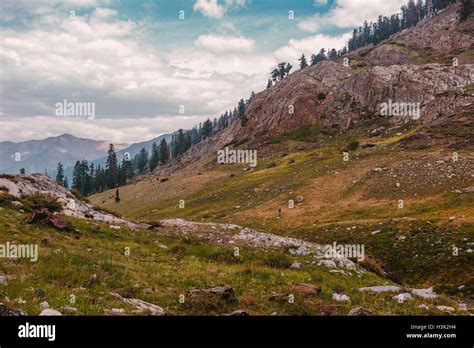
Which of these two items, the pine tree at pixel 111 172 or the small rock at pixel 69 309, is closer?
the small rock at pixel 69 309

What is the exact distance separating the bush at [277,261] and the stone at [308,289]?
5.55 meters

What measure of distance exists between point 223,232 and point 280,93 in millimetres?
122517

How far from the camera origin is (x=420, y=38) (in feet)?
593

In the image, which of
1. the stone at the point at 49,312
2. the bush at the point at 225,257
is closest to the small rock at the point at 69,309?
the stone at the point at 49,312

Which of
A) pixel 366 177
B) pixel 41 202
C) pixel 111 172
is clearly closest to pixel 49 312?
pixel 41 202

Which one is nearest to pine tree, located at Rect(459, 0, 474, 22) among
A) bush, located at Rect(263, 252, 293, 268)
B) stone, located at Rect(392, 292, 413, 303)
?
bush, located at Rect(263, 252, 293, 268)

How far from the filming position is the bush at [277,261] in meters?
25.0

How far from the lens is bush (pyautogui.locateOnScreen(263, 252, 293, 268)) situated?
2503 cm

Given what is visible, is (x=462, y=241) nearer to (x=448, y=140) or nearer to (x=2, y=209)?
(x=2, y=209)

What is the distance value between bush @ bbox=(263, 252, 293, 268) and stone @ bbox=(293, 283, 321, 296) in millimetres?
5553

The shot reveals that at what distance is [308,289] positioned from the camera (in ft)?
61.9

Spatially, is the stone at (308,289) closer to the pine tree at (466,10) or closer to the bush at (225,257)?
the bush at (225,257)


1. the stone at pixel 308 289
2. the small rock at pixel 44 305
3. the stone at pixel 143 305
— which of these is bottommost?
the stone at pixel 308 289
